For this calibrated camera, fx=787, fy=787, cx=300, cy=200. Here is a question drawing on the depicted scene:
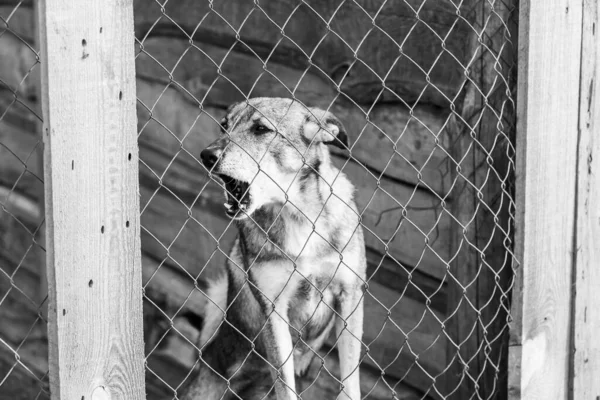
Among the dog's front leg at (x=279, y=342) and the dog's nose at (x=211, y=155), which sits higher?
the dog's nose at (x=211, y=155)

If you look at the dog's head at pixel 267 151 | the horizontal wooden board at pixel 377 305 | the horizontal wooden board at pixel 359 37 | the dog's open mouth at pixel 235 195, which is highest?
the horizontal wooden board at pixel 359 37

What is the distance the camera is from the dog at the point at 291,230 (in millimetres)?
3418

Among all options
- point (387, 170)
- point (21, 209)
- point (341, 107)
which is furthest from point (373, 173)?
point (21, 209)

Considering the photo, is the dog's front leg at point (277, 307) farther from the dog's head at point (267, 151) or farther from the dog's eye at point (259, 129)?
the dog's eye at point (259, 129)

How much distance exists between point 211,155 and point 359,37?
63.1 inches

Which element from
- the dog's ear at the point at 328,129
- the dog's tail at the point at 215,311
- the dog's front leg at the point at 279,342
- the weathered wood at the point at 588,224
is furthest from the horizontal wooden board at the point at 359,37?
the dog's tail at the point at 215,311

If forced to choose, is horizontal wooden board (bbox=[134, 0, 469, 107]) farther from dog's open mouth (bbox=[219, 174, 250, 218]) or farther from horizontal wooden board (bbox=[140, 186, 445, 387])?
horizontal wooden board (bbox=[140, 186, 445, 387])

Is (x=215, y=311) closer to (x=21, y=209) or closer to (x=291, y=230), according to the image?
(x=291, y=230)

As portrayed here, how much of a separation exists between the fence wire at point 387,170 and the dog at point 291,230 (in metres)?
0.06

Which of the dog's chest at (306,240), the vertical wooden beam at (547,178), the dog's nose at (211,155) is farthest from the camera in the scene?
the dog's chest at (306,240)

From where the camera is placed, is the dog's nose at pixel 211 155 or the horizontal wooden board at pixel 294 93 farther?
the horizontal wooden board at pixel 294 93

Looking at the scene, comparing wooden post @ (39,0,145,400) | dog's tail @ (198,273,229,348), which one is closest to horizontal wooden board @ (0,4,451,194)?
dog's tail @ (198,273,229,348)

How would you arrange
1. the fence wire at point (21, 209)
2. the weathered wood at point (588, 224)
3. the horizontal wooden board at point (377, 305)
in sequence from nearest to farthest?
the weathered wood at point (588, 224), the horizontal wooden board at point (377, 305), the fence wire at point (21, 209)

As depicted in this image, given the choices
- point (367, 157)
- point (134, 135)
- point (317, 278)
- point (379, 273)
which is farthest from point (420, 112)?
→ point (134, 135)
